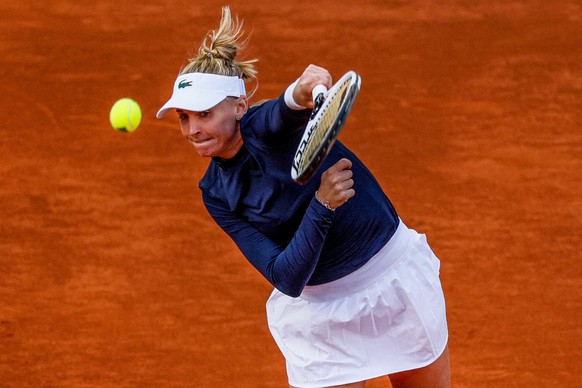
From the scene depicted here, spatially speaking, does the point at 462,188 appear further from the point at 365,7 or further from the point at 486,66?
the point at 365,7

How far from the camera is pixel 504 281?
4.66 m

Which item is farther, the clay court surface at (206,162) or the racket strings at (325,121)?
the clay court surface at (206,162)

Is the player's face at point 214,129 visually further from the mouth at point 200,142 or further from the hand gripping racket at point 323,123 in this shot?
the hand gripping racket at point 323,123

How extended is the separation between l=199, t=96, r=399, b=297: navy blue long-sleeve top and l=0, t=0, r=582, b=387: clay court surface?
1.76m

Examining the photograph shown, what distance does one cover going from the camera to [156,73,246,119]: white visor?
8.88 feet

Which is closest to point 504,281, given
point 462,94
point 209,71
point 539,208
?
point 539,208

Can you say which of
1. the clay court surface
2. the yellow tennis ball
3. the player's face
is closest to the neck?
the player's face

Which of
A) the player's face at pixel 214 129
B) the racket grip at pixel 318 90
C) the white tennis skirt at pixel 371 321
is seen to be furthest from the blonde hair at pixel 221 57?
the white tennis skirt at pixel 371 321

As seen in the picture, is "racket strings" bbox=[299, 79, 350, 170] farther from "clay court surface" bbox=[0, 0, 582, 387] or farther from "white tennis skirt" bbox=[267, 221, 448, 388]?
"clay court surface" bbox=[0, 0, 582, 387]

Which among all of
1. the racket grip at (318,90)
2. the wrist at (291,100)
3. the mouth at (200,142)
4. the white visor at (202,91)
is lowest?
the mouth at (200,142)

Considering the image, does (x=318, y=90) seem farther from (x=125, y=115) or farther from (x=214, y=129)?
(x=125, y=115)

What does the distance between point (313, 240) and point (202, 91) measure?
50 centimetres

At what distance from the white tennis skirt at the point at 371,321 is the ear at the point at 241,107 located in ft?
1.75

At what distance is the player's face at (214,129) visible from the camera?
2744mm
